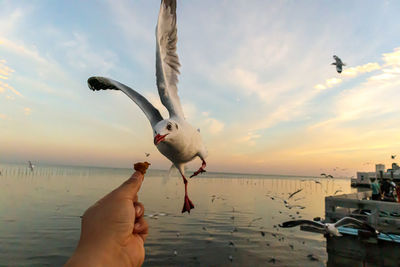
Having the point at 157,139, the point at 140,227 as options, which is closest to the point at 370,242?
the point at 157,139

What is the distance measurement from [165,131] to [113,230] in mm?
1360

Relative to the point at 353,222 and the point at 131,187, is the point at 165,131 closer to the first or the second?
the point at 131,187

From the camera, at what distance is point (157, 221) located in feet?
47.8

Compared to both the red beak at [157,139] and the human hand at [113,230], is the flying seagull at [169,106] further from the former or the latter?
the human hand at [113,230]

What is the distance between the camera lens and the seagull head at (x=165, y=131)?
8.24 feet

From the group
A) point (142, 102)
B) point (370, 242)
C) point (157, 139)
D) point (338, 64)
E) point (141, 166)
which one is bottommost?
point (370, 242)

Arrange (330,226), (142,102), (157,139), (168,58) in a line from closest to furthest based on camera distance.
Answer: (157,139)
(142,102)
(168,58)
(330,226)

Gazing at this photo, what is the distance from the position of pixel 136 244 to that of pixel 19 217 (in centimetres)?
1687

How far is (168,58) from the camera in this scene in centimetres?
430

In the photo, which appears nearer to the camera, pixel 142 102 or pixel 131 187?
pixel 131 187

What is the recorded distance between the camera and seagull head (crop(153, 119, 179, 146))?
2512 millimetres

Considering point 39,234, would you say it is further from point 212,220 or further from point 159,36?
point 159,36

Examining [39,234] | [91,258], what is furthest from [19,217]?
[91,258]

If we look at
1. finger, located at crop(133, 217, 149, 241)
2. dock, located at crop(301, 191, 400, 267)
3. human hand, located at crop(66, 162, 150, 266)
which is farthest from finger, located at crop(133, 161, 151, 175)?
dock, located at crop(301, 191, 400, 267)
